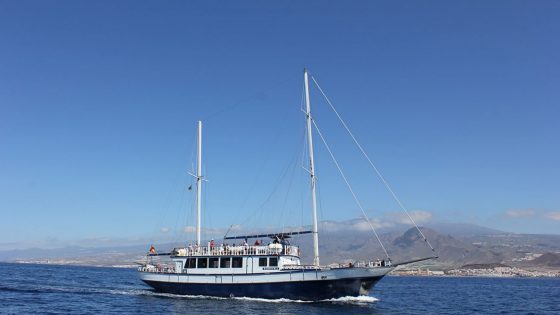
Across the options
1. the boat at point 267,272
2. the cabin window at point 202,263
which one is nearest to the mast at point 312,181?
the boat at point 267,272

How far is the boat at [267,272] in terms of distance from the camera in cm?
4981

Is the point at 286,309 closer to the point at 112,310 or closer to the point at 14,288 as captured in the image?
the point at 112,310

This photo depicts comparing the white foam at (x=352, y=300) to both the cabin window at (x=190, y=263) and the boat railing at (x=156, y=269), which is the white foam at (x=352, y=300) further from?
the boat railing at (x=156, y=269)

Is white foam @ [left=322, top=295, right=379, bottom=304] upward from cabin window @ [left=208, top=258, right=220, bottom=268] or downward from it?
downward

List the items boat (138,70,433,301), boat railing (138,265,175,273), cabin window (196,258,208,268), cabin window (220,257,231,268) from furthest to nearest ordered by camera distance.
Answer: boat railing (138,265,175,273)
cabin window (196,258,208,268)
cabin window (220,257,231,268)
boat (138,70,433,301)

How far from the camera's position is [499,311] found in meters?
55.2

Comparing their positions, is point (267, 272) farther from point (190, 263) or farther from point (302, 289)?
point (190, 263)

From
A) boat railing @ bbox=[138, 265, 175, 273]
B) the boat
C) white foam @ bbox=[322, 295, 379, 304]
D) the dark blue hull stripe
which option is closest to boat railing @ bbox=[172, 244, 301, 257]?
the boat

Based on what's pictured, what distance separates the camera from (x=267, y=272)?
5159 centimetres

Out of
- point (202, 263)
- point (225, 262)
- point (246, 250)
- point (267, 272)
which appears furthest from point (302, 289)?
point (202, 263)

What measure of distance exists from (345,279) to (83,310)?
24.5m

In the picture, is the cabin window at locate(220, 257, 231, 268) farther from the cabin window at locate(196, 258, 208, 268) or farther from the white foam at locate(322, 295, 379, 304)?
the white foam at locate(322, 295, 379, 304)

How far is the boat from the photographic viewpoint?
1961 inches

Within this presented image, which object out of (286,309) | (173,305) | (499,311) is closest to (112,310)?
(173,305)
